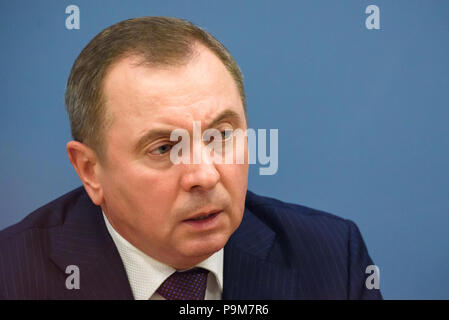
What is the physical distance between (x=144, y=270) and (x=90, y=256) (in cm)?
20

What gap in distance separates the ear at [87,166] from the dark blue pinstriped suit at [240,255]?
0.59 feet

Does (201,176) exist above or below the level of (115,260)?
above

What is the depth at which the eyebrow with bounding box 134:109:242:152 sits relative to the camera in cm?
156

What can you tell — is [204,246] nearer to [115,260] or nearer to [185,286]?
[185,286]

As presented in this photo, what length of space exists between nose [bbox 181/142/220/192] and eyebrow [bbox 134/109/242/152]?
0.10 metres

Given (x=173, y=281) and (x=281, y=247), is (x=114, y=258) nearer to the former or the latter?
(x=173, y=281)

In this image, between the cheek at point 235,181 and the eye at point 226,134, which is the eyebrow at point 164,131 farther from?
the cheek at point 235,181

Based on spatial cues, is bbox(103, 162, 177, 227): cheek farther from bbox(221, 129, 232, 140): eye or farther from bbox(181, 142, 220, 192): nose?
bbox(221, 129, 232, 140): eye

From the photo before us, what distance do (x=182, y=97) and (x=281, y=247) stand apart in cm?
78

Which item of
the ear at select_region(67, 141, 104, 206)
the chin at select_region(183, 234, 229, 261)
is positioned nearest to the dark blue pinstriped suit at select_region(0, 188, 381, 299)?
the ear at select_region(67, 141, 104, 206)

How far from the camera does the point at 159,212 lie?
63.8 inches

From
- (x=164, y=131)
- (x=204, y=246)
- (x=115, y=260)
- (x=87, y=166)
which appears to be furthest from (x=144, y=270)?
(x=164, y=131)

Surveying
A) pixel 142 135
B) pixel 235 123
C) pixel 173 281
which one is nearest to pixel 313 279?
pixel 173 281

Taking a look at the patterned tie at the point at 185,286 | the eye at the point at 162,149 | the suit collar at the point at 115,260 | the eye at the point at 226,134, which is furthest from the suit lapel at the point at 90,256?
the eye at the point at 226,134
